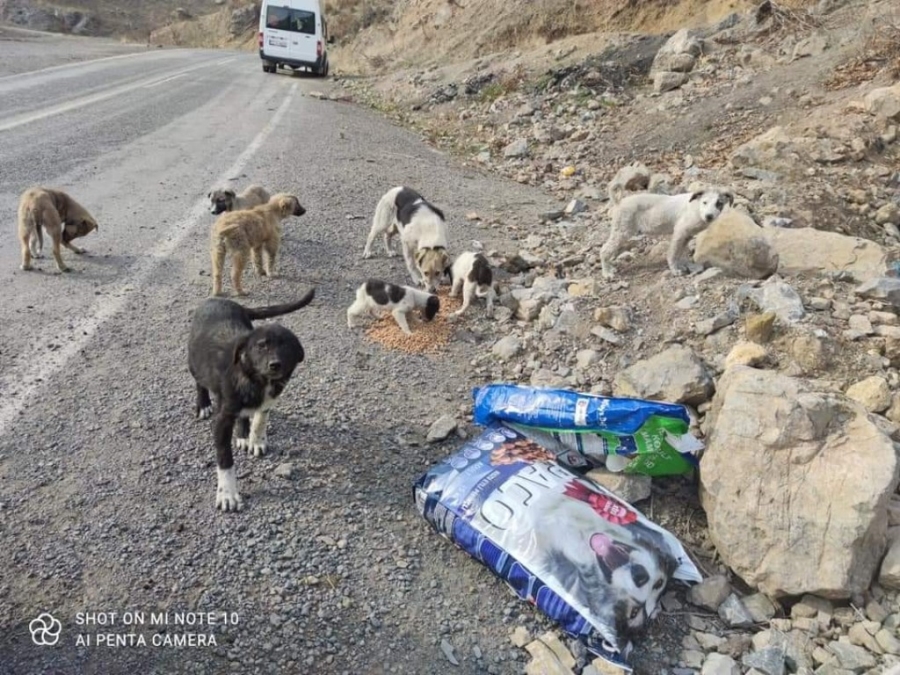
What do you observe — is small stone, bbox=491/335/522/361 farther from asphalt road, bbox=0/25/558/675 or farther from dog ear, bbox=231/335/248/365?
dog ear, bbox=231/335/248/365

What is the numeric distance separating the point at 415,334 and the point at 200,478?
8.27ft

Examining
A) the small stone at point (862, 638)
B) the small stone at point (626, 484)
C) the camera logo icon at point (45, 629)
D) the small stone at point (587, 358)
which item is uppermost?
the small stone at point (587, 358)

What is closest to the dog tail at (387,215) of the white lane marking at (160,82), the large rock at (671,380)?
the large rock at (671,380)

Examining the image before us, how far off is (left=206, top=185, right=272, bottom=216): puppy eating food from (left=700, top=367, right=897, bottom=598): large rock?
5.56 meters

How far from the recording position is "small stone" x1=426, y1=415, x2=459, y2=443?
14.0 ft

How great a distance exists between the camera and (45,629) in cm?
274

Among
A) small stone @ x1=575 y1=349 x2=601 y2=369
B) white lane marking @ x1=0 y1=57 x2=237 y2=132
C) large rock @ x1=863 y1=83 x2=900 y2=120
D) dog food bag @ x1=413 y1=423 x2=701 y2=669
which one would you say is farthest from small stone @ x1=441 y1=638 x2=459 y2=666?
white lane marking @ x1=0 y1=57 x2=237 y2=132

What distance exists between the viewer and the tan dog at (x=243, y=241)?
19.2 ft

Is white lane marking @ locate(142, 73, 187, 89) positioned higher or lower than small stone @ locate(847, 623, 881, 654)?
higher

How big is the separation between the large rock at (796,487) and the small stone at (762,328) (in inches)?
50.9

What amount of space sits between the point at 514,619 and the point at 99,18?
58.2 metres

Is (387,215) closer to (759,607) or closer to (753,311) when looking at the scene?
(753,311)

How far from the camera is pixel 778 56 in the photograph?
12727mm

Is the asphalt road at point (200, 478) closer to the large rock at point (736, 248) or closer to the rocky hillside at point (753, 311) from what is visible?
the rocky hillside at point (753, 311)
